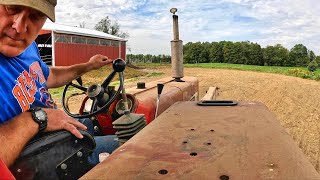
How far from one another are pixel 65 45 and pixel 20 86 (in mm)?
23361

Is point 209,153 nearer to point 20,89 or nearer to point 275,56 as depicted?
point 20,89

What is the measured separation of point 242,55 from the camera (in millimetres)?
54156

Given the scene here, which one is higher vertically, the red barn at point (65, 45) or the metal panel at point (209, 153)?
the red barn at point (65, 45)

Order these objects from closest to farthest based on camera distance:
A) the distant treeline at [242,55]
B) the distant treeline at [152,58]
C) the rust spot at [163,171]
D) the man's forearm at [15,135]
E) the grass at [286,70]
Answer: the rust spot at [163,171]
the man's forearm at [15,135]
the grass at [286,70]
the distant treeline at [242,55]
the distant treeline at [152,58]

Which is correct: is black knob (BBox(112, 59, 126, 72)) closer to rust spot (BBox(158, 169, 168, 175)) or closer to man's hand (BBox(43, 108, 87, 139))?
man's hand (BBox(43, 108, 87, 139))

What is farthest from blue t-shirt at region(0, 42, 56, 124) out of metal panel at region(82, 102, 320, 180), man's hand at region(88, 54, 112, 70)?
man's hand at region(88, 54, 112, 70)

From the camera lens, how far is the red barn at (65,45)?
76.6 feet

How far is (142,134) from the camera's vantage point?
159 centimetres

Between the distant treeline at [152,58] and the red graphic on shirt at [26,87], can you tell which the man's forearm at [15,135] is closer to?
the red graphic on shirt at [26,87]

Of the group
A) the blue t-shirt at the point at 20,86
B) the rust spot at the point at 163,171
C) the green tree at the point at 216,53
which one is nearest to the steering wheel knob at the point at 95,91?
the blue t-shirt at the point at 20,86

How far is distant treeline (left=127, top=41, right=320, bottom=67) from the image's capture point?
5462 centimetres

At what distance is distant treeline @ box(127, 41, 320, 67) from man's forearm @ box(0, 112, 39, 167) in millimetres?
51622

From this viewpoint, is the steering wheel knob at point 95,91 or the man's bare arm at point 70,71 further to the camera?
the man's bare arm at point 70,71

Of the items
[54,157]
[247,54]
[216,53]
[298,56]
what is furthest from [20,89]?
[298,56]
